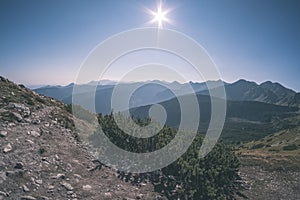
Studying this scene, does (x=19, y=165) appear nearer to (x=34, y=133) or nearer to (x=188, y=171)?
(x=34, y=133)

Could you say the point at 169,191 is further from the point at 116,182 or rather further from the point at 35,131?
the point at 35,131

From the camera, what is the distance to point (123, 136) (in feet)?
94.6

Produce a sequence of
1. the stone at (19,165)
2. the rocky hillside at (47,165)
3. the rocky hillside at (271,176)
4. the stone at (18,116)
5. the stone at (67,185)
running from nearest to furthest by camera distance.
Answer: the rocky hillside at (47,165)
the stone at (67,185)
the stone at (19,165)
the rocky hillside at (271,176)
the stone at (18,116)

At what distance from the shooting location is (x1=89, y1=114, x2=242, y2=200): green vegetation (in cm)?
2311

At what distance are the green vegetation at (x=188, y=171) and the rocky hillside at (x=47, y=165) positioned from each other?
6.34 ft

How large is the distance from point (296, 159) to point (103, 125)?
87.7ft

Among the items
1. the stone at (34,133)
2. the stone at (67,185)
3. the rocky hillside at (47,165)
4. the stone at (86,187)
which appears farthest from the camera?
the stone at (34,133)

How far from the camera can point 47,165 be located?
877 inches

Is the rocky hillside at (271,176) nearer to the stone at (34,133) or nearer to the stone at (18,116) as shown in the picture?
the stone at (34,133)

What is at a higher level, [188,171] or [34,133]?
[188,171]

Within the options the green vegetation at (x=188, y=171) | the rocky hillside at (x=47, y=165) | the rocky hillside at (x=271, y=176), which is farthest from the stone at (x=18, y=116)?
the rocky hillside at (x=271, y=176)

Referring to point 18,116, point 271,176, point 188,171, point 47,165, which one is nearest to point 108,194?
point 47,165

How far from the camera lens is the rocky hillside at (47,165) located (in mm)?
19406

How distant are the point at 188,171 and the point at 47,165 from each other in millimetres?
12200
